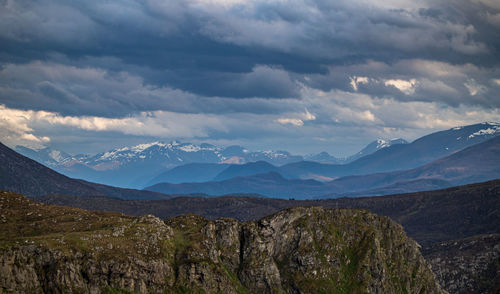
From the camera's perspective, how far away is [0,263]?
655 ft

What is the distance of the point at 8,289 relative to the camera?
198 metres

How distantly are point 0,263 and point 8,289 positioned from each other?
985 centimetres
